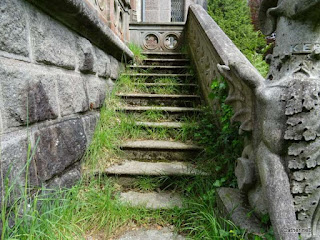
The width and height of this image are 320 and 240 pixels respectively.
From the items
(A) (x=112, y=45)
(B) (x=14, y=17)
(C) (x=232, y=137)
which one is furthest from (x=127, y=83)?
(B) (x=14, y=17)

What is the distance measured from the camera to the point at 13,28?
1.11m

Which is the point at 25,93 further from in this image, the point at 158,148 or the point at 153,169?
the point at 158,148

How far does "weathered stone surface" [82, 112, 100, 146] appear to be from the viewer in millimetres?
2031

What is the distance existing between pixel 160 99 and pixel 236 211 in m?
2.01

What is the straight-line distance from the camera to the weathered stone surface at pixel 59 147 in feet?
4.41

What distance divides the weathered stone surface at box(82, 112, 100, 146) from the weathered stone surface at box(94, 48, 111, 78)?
1.65 feet

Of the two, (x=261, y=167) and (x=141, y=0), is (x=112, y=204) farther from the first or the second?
(x=141, y=0)

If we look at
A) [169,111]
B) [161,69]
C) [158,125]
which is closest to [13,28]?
[158,125]

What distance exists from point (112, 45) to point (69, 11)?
1251 mm

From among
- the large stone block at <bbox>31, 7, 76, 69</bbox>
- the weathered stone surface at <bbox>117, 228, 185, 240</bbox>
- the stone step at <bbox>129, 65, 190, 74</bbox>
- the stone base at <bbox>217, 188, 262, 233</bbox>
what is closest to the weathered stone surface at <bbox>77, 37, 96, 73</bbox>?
the large stone block at <bbox>31, 7, 76, 69</bbox>

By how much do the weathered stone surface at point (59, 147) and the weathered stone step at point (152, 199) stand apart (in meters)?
0.54

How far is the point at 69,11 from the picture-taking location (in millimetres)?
1605

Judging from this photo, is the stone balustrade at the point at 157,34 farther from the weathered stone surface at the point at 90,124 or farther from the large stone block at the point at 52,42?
the large stone block at the point at 52,42

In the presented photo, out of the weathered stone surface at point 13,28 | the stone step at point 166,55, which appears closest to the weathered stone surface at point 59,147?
the weathered stone surface at point 13,28
